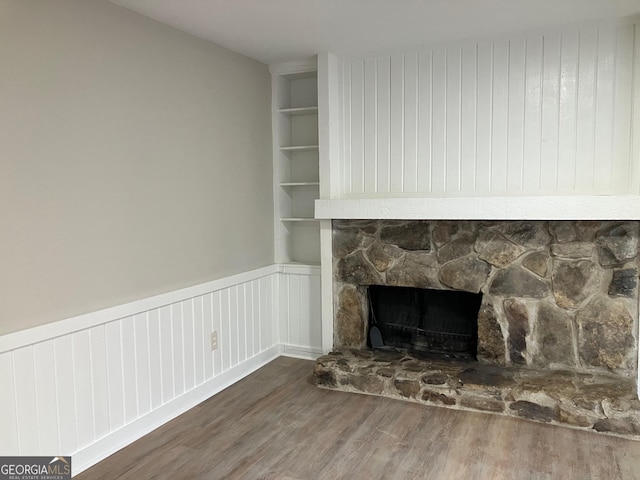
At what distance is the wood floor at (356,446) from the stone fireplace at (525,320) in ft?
0.42

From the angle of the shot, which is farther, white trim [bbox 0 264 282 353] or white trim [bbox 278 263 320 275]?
white trim [bbox 278 263 320 275]

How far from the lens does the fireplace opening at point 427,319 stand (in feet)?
12.5

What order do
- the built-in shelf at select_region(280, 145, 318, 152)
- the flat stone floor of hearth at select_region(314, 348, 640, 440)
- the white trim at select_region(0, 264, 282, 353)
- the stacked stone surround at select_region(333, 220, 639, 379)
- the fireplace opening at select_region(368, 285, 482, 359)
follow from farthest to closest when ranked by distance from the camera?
the built-in shelf at select_region(280, 145, 318, 152)
the fireplace opening at select_region(368, 285, 482, 359)
the stacked stone surround at select_region(333, 220, 639, 379)
the flat stone floor of hearth at select_region(314, 348, 640, 440)
the white trim at select_region(0, 264, 282, 353)

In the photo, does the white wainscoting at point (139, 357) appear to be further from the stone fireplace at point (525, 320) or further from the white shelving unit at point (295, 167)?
the stone fireplace at point (525, 320)

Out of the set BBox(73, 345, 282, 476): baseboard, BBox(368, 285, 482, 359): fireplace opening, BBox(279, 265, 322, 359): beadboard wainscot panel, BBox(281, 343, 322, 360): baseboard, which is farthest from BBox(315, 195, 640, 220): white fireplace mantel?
BBox(73, 345, 282, 476): baseboard

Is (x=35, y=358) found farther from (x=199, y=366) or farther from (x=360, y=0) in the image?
(x=360, y=0)

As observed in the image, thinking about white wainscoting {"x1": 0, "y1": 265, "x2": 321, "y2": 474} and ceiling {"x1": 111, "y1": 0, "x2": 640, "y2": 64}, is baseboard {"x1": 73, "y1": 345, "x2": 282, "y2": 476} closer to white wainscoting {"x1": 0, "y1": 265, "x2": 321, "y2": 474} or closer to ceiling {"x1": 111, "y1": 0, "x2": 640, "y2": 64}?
white wainscoting {"x1": 0, "y1": 265, "x2": 321, "y2": 474}

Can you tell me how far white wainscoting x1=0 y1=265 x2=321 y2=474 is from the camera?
2.29 meters

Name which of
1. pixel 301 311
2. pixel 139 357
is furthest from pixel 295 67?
pixel 139 357

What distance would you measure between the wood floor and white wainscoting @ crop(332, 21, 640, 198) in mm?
1488

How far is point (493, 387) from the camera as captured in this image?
3141 millimetres

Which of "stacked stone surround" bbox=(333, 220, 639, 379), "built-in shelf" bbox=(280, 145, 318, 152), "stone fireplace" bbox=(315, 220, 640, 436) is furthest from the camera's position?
"built-in shelf" bbox=(280, 145, 318, 152)

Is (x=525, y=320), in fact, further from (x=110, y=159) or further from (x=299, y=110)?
(x=110, y=159)

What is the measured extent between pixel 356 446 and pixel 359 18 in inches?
95.3
